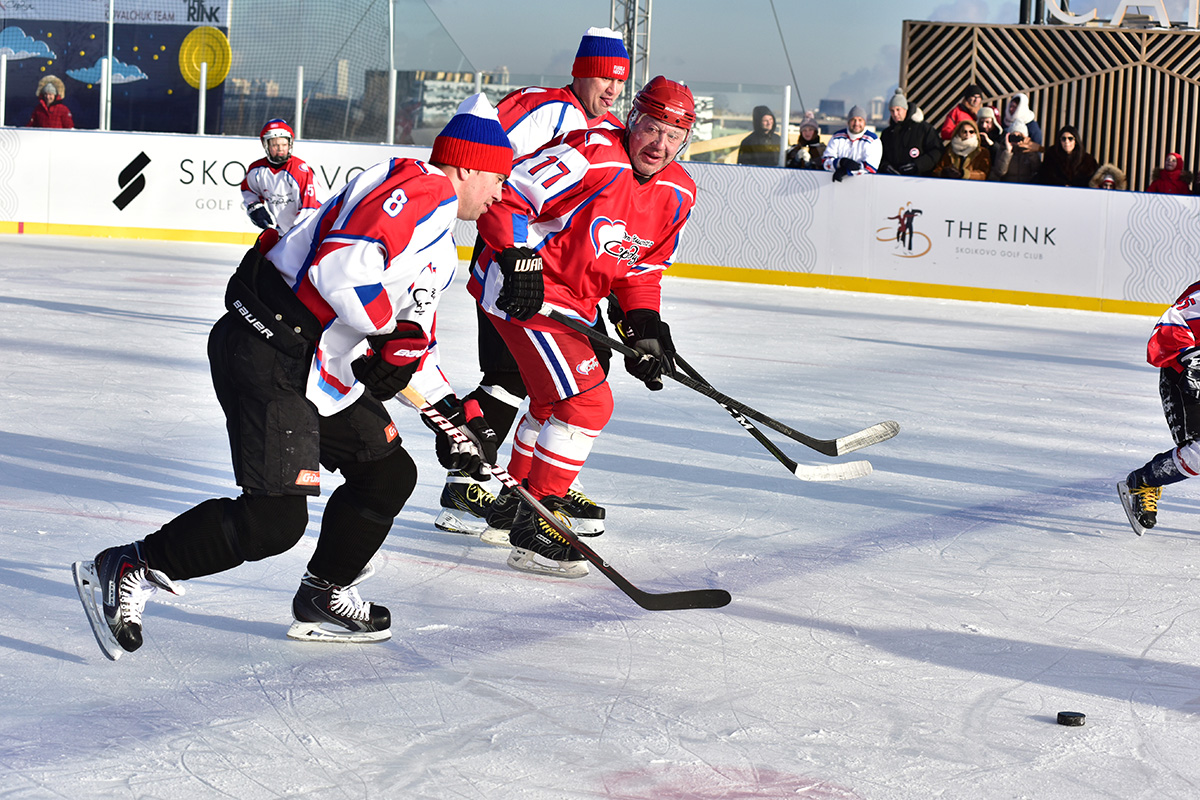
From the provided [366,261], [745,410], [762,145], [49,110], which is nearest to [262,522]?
[366,261]

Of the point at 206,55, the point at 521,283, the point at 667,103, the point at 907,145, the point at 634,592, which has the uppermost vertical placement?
the point at 206,55

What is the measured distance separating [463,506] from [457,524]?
0.05 metres

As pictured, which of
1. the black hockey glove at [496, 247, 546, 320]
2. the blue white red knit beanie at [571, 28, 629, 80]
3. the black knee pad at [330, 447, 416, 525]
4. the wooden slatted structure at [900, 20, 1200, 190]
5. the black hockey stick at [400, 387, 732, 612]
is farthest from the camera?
the wooden slatted structure at [900, 20, 1200, 190]

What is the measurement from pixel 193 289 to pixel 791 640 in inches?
267

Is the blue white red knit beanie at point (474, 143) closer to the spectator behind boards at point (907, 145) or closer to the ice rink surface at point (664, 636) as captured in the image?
the ice rink surface at point (664, 636)

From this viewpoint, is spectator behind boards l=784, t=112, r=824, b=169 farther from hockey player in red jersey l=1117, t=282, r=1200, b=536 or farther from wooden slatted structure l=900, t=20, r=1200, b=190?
hockey player in red jersey l=1117, t=282, r=1200, b=536

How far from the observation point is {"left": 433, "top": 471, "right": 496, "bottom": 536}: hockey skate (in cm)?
342

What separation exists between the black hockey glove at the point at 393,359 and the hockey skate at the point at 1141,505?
231 cm

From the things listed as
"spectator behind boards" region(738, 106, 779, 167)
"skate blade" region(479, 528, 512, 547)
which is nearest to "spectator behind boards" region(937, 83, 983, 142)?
"spectator behind boards" region(738, 106, 779, 167)

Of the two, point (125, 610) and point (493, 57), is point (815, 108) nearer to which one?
point (493, 57)

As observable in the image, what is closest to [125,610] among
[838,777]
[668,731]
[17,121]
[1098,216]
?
[668,731]

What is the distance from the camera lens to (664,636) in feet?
8.63

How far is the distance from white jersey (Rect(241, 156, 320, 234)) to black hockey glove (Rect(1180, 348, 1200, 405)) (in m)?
5.03

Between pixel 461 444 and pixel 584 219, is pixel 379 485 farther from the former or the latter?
pixel 584 219
